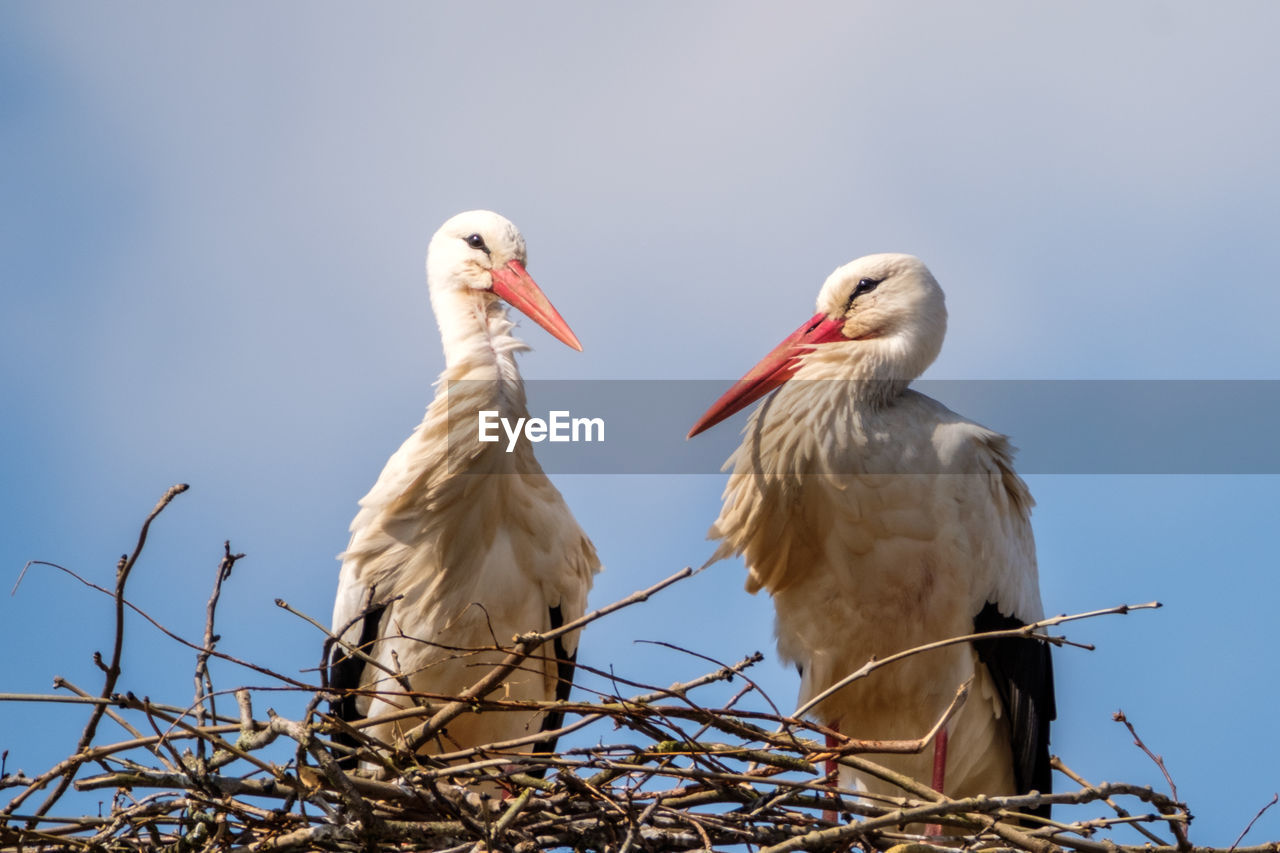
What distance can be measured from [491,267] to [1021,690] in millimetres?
1655

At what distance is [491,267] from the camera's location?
4.04 m

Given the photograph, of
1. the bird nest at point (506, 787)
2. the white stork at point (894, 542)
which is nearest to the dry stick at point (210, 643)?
the bird nest at point (506, 787)

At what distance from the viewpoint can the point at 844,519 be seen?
3609 millimetres

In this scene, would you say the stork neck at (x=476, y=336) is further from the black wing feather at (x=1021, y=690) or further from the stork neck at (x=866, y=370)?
the black wing feather at (x=1021, y=690)

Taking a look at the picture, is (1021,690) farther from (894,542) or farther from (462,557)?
(462,557)

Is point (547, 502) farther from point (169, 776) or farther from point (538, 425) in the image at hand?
point (169, 776)

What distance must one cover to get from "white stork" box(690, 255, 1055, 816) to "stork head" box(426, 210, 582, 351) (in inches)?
19.4

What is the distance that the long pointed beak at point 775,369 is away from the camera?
3.89m

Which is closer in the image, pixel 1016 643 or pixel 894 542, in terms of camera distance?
pixel 894 542

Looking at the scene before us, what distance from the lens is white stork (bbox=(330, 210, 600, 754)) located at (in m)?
3.57

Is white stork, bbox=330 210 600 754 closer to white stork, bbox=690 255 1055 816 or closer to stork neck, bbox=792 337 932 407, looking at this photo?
white stork, bbox=690 255 1055 816

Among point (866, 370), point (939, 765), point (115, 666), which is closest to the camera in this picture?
point (115, 666)

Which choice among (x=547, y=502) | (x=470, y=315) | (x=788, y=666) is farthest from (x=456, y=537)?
(x=788, y=666)

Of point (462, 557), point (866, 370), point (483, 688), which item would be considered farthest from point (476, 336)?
point (483, 688)
